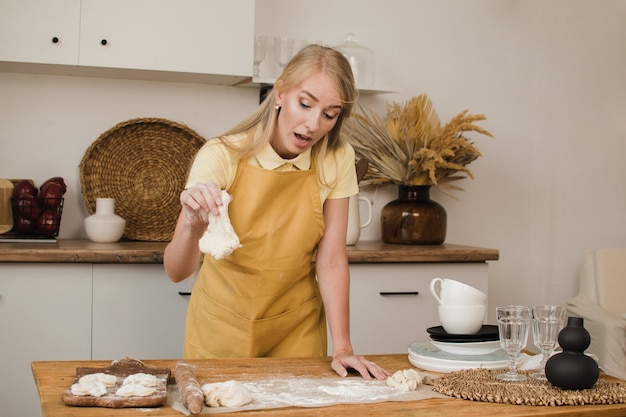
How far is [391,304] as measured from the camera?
123 inches

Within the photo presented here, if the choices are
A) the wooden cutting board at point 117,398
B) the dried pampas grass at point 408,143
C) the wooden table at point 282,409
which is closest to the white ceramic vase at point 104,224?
the dried pampas grass at point 408,143

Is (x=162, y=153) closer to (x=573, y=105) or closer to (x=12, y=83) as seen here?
(x=12, y=83)

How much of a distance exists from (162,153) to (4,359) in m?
1.10

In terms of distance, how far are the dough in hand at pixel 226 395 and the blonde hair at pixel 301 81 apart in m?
0.77

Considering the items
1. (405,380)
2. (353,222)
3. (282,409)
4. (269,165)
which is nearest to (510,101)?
(353,222)

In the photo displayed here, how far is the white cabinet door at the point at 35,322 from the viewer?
2709 mm

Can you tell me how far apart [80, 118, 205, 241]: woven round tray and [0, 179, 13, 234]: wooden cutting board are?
302 mm

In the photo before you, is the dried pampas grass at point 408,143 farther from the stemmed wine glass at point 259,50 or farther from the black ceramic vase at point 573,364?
the black ceramic vase at point 573,364

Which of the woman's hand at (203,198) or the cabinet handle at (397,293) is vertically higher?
the woman's hand at (203,198)

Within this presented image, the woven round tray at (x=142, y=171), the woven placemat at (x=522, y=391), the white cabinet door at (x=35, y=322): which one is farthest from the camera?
the woven round tray at (x=142, y=171)

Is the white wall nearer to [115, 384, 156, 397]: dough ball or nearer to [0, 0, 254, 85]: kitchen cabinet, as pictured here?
[0, 0, 254, 85]: kitchen cabinet

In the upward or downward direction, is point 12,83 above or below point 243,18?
below

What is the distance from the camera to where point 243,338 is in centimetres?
205

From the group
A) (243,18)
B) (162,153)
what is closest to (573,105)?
(243,18)
